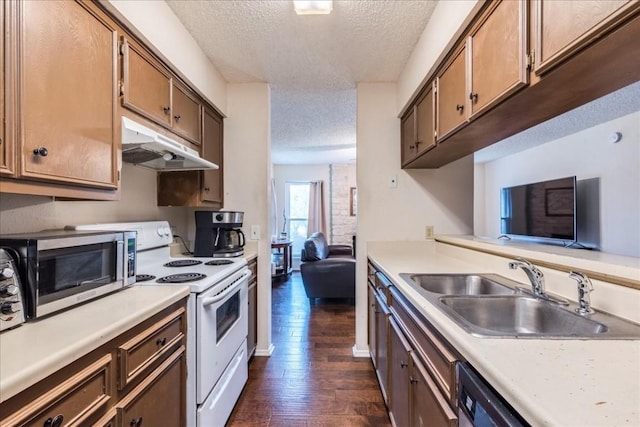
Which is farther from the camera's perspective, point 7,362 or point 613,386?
point 7,362

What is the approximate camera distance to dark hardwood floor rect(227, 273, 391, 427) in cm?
178

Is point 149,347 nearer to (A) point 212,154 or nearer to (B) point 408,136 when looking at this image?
(A) point 212,154

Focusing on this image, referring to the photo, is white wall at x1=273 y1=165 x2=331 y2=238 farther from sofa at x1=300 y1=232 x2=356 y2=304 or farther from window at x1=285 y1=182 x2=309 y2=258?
sofa at x1=300 y1=232 x2=356 y2=304

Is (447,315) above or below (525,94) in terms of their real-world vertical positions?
below

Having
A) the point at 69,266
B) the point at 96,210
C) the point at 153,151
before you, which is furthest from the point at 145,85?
the point at 69,266

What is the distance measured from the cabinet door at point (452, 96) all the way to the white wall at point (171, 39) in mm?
1554

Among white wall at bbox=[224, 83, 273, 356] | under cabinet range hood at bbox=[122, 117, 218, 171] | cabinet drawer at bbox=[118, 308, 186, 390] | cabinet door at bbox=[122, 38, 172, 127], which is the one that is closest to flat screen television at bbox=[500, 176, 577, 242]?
white wall at bbox=[224, 83, 273, 356]

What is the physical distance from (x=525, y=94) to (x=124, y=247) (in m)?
1.69

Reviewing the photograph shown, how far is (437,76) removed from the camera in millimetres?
1748

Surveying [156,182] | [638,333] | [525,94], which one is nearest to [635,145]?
[525,94]

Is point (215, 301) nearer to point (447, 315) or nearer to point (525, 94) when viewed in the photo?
point (447, 315)

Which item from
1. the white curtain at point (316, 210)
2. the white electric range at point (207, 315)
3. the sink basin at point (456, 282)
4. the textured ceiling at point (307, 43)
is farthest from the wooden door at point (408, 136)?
the white curtain at point (316, 210)

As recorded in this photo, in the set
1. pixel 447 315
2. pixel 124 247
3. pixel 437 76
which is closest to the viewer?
pixel 447 315

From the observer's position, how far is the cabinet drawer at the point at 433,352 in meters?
0.83
